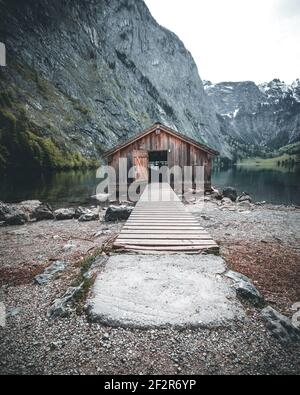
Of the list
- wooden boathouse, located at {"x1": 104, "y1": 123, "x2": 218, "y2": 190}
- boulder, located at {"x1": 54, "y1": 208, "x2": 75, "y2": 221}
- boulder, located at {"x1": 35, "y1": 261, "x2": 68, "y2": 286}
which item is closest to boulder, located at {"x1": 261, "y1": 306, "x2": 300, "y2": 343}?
boulder, located at {"x1": 35, "y1": 261, "x2": 68, "y2": 286}

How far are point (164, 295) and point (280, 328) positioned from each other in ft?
5.44

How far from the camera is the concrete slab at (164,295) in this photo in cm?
352

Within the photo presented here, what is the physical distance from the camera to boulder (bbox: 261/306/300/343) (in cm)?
339

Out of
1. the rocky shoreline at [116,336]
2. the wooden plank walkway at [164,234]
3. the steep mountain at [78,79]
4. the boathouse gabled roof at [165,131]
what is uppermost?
the steep mountain at [78,79]

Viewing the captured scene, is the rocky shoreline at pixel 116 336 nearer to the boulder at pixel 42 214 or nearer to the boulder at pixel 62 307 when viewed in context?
the boulder at pixel 62 307

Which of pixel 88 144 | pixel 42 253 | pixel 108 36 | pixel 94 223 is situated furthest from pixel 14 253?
pixel 108 36

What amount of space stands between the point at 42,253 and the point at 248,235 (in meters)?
7.29

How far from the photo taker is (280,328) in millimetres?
3469

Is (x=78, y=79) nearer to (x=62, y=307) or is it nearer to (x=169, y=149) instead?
(x=169, y=149)

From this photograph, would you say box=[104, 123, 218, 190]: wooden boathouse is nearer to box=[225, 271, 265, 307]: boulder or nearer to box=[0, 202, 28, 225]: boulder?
box=[0, 202, 28, 225]: boulder

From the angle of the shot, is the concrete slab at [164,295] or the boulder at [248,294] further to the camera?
the boulder at [248,294]

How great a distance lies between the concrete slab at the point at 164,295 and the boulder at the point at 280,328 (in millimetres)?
377

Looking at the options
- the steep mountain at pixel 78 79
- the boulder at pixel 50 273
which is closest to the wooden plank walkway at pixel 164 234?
the boulder at pixel 50 273

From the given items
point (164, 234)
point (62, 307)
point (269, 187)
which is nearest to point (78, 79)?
point (269, 187)
